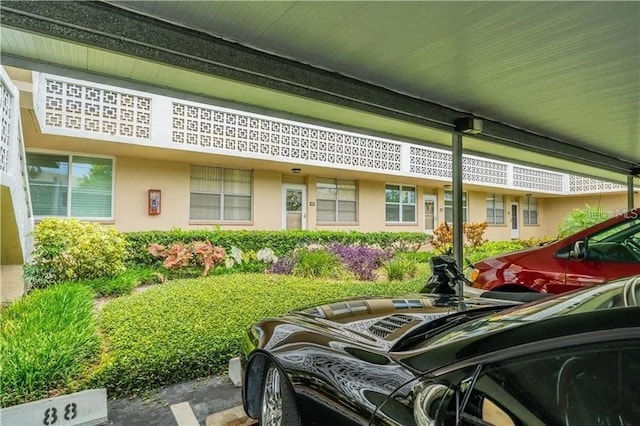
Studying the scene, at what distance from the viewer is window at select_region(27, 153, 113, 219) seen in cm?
885

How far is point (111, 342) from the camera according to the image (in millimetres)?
3990

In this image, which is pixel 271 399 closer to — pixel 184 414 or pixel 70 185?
pixel 184 414

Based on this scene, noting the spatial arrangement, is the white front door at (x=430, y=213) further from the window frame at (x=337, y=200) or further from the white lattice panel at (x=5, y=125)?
the white lattice panel at (x=5, y=125)


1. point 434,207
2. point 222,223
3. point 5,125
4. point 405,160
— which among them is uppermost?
point 405,160

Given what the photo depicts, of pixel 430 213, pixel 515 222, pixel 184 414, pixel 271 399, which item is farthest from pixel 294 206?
pixel 515 222

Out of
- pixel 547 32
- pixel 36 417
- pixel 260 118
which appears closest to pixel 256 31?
pixel 547 32

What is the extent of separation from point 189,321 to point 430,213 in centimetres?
1393

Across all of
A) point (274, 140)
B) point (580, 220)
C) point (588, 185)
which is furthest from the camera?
point (588, 185)

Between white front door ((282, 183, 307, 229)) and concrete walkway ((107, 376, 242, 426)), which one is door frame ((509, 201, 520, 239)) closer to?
white front door ((282, 183, 307, 229))

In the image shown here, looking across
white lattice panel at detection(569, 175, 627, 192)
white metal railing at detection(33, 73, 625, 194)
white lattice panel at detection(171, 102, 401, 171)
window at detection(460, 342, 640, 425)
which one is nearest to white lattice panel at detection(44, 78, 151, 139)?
white metal railing at detection(33, 73, 625, 194)

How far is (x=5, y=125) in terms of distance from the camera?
4602 millimetres

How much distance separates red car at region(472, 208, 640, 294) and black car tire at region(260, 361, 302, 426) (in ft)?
9.26

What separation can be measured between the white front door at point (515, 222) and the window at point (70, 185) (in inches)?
773

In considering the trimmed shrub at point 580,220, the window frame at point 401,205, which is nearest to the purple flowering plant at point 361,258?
the window frame at point 401,205
